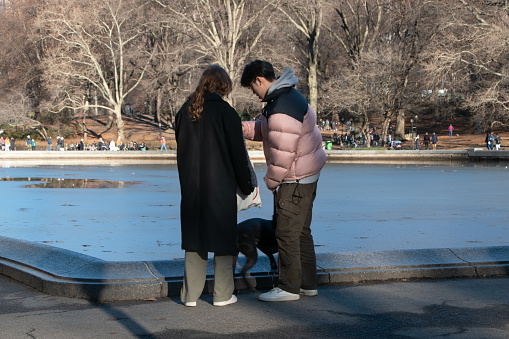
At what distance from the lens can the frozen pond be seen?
9.46 metres

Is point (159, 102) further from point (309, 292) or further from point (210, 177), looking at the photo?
point (210, 177)

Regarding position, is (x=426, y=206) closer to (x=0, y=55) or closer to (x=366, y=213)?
(x=366, y=213)

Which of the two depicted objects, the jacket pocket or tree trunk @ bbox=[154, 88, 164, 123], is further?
tree trunk @ bbox=[154, 88, 164, 123]

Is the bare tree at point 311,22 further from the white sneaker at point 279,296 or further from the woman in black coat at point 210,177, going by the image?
the white sneaker at point 279,296

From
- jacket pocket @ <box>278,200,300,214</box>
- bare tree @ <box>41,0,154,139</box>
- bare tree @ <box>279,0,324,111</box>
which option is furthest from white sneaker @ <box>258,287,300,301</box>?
bare tree @ <box>41,0,154,139</box>

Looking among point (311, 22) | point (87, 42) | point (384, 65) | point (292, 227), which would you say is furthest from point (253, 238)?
point (87, 42)

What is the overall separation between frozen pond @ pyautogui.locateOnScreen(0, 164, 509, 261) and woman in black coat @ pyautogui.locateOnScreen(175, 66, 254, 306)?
2420 millimetres

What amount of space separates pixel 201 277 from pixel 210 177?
0.82 metres

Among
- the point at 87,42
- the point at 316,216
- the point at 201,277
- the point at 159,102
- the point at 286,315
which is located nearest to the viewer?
the point at 286,315

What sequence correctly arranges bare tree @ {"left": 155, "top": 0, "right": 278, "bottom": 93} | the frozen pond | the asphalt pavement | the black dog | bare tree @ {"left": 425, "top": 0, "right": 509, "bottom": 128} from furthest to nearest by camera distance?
bare tree @ {"left": 155, "top": 0, "right": 278, "bottom": 93} → bare tree @ {"left": 425, "top": 0, "right": 509, "bottom": 128} → the frozen pond → the black dog → the asphalt pavement

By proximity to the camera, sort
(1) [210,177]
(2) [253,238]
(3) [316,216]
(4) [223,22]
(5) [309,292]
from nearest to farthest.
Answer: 1. (1) [210,177]
2. (5) [309,292]
3. (2) [253,238]
4. (3) [316,216]
5. (4) [223,22]

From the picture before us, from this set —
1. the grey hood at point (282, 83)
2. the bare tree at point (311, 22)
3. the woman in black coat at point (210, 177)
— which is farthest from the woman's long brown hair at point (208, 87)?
the bare tree at point (311, 22)

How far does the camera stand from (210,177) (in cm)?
573

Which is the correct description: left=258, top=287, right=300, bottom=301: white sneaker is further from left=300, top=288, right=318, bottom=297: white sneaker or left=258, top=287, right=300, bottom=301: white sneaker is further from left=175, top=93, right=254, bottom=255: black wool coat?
left=175, top=93, right=254, bottom=255: black wool coat
